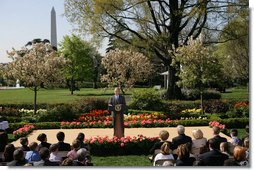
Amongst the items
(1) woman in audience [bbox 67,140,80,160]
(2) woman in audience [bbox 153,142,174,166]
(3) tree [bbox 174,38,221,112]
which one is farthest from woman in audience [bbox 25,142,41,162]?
(3) tree [bbox 174,38,221,112]

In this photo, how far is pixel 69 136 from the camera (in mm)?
12305

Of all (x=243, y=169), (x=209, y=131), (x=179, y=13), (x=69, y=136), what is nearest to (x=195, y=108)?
(x=179, y=13)

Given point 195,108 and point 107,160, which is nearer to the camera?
point 107,160

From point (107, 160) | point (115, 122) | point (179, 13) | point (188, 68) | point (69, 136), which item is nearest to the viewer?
point (107, 160)

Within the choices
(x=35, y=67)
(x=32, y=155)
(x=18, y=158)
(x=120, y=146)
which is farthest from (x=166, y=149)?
(x=35, y=67)

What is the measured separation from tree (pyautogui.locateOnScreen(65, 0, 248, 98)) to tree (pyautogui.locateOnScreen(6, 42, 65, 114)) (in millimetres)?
2469

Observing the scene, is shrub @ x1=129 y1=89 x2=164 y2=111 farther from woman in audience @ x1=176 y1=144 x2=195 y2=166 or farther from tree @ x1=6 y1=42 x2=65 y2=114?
woman in audience @ x1=176 y1=144 x2=195 y2=166

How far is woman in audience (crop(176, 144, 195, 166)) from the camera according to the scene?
620 centimetres

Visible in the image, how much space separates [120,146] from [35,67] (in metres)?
9.90

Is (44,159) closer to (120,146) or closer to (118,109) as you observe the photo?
(120,146)

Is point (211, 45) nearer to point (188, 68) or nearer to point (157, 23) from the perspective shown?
point (157, 23)

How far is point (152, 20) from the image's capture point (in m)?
23.0

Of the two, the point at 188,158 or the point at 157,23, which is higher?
the point at 157,23

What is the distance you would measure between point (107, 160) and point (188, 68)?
9888 mm
